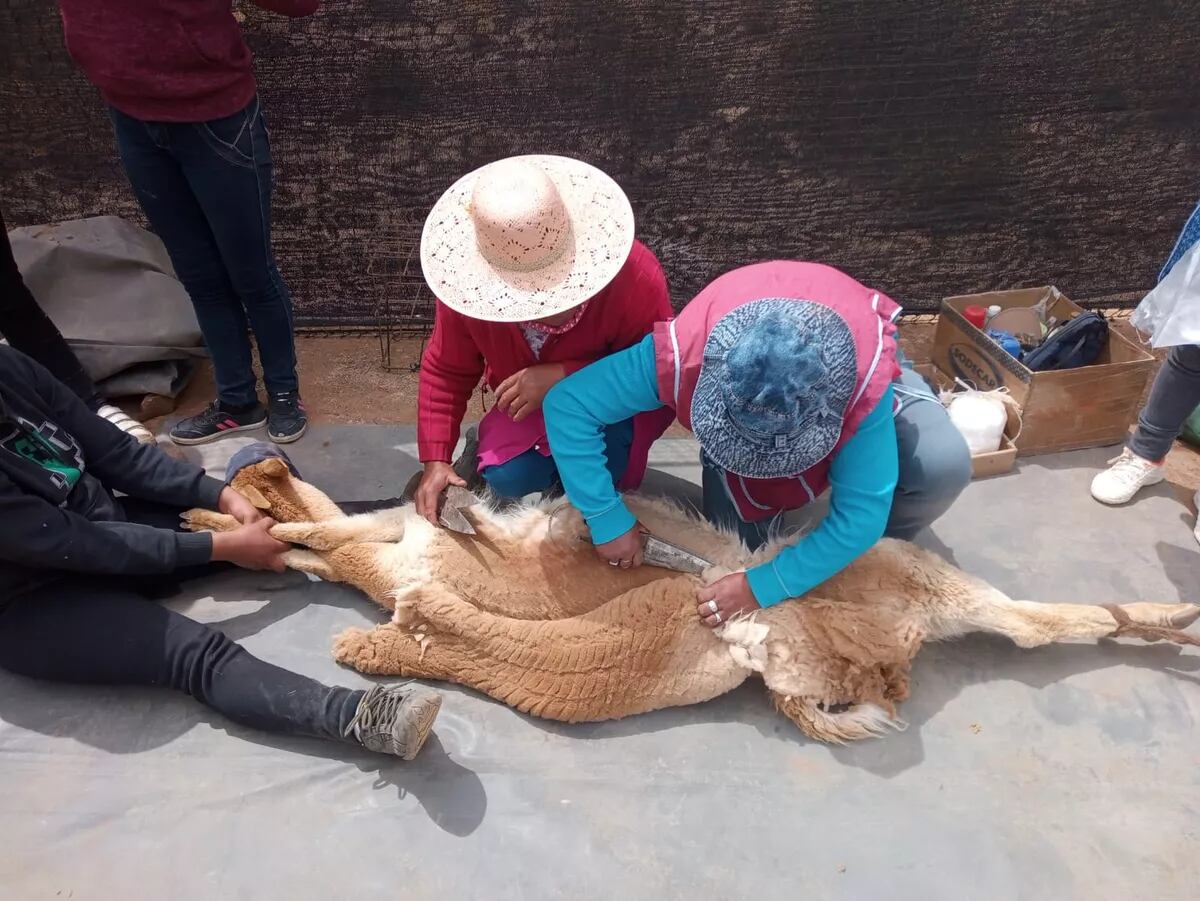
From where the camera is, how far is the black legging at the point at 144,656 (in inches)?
57.4

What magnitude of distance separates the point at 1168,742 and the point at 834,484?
2.61ft

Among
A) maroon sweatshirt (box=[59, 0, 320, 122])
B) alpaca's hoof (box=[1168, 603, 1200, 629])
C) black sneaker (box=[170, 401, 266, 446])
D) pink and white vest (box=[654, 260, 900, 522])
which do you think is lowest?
black sneaker (box=[170, 401, 266, 446])

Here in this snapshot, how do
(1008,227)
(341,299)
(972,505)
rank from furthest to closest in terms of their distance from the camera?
(341,299), (1008,227), (972,505)

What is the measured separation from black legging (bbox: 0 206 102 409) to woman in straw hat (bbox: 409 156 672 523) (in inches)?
47.0

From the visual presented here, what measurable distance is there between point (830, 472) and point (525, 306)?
0.61 m

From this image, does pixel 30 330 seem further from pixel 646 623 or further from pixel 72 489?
pixel 646 623

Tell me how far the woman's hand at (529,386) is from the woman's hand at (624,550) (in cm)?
31

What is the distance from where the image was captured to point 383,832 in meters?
1.35

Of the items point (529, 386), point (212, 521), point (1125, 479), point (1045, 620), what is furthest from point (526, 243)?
point (1125, 479)

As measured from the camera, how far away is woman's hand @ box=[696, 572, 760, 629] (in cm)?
151

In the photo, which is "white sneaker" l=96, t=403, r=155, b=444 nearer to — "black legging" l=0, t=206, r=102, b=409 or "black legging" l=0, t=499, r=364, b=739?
"black legging" l=0, t=206, r=102, b=409

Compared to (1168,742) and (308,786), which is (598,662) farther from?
(1168,742)

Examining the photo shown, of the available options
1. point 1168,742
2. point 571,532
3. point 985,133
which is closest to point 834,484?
point 571,532

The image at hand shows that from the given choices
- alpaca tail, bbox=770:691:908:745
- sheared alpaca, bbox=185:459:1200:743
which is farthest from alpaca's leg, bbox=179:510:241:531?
alpaca tail, bbox=770:691:908:745
